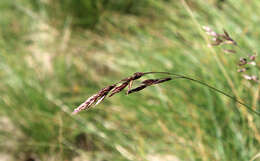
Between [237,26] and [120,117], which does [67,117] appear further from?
[237,26]

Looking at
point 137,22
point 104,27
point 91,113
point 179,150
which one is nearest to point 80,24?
point 104,27

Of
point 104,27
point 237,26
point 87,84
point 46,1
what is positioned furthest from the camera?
point 46,1

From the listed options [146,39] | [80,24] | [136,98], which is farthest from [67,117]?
[80,24]

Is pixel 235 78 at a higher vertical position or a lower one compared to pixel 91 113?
higher

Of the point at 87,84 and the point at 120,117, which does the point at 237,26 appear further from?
the point at 87,84

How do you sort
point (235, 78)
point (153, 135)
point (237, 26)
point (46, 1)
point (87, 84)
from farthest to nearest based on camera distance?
1. point (46, 1)
2. point (87, 84)
3. point (237, 26)
4. point (153, 135)
5. point (235, 78)

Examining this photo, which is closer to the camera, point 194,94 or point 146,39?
point 194,94

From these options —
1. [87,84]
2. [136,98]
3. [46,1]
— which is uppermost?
[46,1]
